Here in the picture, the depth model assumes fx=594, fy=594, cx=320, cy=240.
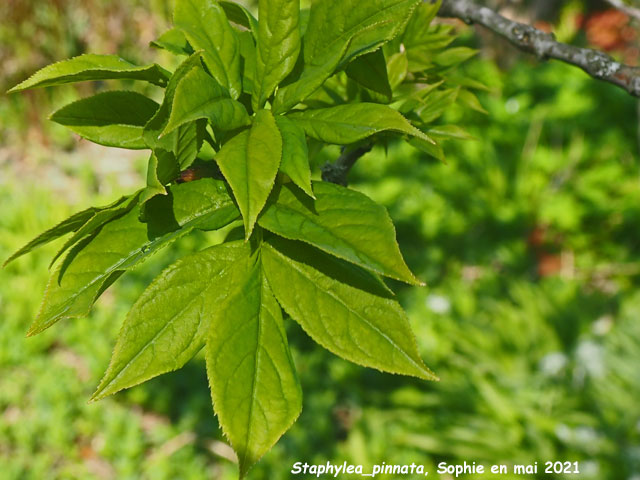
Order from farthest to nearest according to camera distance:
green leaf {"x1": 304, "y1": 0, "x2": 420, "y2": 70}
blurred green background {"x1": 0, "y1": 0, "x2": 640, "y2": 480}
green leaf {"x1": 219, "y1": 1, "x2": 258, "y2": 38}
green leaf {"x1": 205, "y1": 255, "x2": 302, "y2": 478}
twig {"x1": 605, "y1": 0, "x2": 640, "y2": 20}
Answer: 1. blurred green background {"x1": 0, "y1": 0, "x2": 640, "y2": 480}
2. twig {"x1": 605, "y1": 0, "x2": 640, "y2": 20}
3. green leaf {"x1": 219, "y1": 1, "x2": 258, "y2": 38}
4. green leaf {"x1": 304, "y1": 0, "x2": 420, "y2": 70}
5. green leaf {"x1": 205, "y1": 255, "x2": 302, "y2": 478}

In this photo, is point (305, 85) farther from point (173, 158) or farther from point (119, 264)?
point (119, 264)

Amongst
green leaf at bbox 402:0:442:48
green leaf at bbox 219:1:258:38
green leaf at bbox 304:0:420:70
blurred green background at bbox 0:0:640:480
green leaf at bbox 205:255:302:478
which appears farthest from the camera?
blurred green background at bbox 0:0:640:480

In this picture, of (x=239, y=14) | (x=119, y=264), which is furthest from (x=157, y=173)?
(x=239, y=14)

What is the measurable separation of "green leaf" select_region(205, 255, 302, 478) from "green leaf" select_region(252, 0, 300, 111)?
0.23 m

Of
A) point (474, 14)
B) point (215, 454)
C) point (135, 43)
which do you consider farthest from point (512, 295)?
point (135, 43)

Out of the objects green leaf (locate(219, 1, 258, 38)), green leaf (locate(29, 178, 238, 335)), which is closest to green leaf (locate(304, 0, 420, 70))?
green leaf (locate(219, 1, 258, 38))

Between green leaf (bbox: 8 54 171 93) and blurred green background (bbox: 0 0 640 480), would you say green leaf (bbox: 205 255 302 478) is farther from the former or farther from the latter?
blurred green background (bbox: 0 0 640 480)

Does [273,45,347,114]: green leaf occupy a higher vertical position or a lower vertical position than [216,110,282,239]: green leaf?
higher

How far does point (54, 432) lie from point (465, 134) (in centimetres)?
296

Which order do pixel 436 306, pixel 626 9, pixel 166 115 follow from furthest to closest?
pixel 436 306, pixel 626 9, pixel 166 115

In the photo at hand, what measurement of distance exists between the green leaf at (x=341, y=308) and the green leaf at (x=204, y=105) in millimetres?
143

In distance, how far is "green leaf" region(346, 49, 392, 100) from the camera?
721 mm

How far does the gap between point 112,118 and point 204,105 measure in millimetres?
153

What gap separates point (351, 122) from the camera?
656mm
